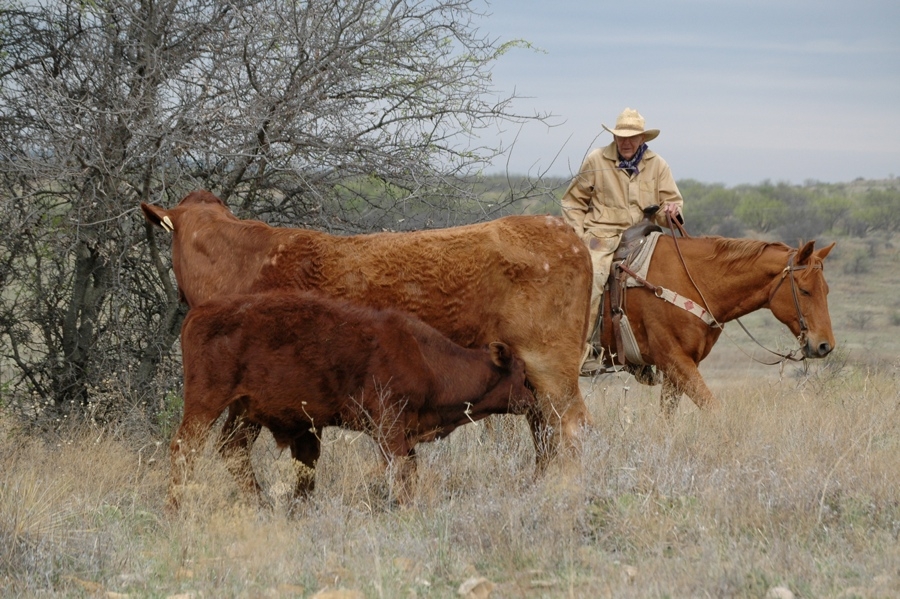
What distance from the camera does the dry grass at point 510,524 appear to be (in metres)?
4.47

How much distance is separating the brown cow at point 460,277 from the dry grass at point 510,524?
0.51m

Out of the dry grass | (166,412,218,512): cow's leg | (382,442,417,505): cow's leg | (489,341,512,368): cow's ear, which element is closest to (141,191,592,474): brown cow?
(489,341,512,368): cow's ear

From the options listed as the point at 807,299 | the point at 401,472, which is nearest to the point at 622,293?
the point at 807,299

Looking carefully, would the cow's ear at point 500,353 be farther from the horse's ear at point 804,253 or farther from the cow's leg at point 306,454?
the horse's ear at point 804,253

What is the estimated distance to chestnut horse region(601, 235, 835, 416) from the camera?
8305 millimetres

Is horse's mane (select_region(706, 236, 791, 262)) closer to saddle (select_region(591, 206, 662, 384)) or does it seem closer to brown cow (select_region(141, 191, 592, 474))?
saddle (select_region(591, 206, 662, 384))

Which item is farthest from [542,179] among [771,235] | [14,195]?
[771,235]

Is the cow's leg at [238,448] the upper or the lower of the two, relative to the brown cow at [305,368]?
lower

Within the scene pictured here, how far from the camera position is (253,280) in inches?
258

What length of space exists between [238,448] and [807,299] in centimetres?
469

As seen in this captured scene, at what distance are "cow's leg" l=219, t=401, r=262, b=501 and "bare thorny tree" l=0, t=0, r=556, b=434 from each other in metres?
1.84

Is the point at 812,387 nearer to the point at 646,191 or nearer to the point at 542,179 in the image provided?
the point at 646,191

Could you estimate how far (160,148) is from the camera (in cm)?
755

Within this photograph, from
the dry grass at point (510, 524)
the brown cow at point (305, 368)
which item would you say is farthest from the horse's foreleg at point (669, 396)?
the brown cow at point (305, 368)
